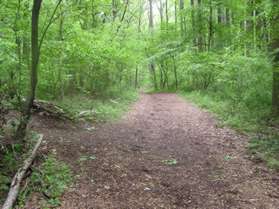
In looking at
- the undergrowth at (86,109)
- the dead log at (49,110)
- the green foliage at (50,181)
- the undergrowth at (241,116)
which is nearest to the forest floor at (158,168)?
the green foliage at (50,181)

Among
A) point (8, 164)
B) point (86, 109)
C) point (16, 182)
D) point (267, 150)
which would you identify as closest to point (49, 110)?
point (86, 109)

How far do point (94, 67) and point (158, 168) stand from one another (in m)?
7.90

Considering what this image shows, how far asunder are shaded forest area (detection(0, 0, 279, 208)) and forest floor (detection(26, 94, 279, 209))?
0.54 metres

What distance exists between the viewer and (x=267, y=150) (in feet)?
22.2

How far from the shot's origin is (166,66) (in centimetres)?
2686

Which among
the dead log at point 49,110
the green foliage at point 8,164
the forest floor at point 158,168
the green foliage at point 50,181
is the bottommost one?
the forest floor at point 158,168

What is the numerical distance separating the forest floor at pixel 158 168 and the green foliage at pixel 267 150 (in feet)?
0.65

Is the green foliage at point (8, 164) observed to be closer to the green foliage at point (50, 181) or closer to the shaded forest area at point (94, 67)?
the shaded forest area at point (94, 67)

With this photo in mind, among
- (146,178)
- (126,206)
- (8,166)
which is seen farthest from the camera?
(146,178)

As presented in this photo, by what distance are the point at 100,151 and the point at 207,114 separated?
6338 millimetres

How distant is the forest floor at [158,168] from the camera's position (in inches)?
178

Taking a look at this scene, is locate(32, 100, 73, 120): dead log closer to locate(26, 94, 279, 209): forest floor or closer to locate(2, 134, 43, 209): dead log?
locate(26, 94, 279, 209): forest floor

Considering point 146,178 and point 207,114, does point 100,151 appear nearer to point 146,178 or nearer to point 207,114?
point 146,178

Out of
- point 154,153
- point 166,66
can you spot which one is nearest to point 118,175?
point 154,153
